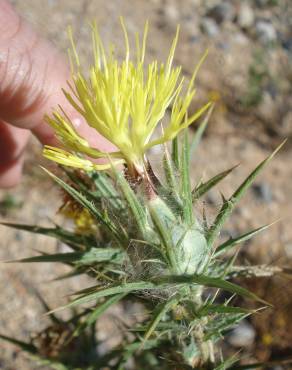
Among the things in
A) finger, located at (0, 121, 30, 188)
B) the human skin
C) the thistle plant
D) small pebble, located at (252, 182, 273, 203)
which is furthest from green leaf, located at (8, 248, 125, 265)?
small pebble, located at (252, 182, 273, 203)

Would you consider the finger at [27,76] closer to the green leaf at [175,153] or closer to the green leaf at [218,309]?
the green leaf at [175,153]

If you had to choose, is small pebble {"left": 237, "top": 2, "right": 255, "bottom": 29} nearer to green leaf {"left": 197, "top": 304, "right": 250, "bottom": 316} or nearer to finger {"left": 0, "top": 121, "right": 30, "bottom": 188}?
finger {"left": 0, "top": 121, "right": 30, "bottom": 188}

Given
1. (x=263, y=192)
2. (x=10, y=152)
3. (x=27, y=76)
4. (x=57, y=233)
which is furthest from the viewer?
(x=263, y=192)

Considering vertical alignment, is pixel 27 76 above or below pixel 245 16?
above

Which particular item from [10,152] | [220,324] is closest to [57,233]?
[220,324]

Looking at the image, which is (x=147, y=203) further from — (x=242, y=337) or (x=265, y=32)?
(x=265, y=32)

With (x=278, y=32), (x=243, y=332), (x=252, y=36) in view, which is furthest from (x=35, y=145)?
(x=278, y=32)

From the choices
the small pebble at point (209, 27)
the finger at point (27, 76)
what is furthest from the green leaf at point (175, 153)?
the small pebble at point (209, 27)
